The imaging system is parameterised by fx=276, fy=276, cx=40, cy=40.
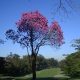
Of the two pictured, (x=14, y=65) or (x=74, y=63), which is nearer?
(x=74, y=63)

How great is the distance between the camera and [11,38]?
36.9 metres

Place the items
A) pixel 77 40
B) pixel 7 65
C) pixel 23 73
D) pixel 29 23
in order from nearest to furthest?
pixel 29 23 → pixel 77 40 → pixel 7 65 → pixel 23 73

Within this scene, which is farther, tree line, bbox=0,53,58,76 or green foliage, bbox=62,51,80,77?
tree line, bbox=0,53,58,76

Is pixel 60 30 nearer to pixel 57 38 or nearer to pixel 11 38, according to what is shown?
pixel 57 38

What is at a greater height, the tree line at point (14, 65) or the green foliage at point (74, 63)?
the tree line at point (14, 65)

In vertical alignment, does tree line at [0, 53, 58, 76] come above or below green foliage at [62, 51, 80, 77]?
above

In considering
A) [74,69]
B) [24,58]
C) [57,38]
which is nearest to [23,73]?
[24,58]

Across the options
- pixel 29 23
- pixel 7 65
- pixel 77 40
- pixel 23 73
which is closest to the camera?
pixel 29 23

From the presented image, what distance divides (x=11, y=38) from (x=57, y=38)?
616 centimetres

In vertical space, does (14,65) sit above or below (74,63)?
above

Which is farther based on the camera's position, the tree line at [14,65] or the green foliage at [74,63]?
the tree line at [14,65]

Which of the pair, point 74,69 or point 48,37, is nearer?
point 48,37

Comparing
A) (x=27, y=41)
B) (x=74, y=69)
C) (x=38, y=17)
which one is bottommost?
(x=74, y=69)

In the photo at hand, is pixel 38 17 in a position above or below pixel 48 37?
above
